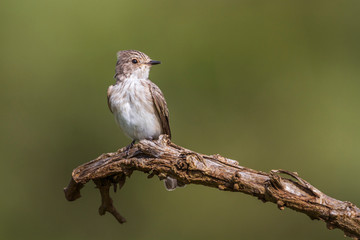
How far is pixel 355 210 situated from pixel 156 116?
7.38 feet

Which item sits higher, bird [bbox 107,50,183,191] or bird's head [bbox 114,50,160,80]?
bird's head [bbox 114,50,160,80]

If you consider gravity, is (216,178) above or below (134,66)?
below

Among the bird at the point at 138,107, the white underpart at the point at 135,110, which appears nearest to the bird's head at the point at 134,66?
the bird at the point at 138,107

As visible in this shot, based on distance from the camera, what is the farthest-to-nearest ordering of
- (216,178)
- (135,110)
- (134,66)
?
(134,66), (135,110), (216,178)

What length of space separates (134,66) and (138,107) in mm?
443

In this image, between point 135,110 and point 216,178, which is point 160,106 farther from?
point 216,178

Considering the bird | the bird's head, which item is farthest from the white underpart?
the bird's head

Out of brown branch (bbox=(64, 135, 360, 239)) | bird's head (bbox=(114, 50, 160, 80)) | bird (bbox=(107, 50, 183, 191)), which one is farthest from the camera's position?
bird's head (bbox=(114, 50, 160, 80))

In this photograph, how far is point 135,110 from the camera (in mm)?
4852

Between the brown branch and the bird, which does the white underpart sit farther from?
the brown branch

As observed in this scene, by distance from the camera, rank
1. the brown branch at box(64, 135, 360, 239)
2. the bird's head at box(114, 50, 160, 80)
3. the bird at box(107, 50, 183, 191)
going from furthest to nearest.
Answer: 1. the bird's head at box(114, 50, 160, 80)
2. the bird at box(107, 50, 183, 191)
3. the brown branch at box(64, 135, 360, 239)

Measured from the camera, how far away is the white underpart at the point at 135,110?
4848mm

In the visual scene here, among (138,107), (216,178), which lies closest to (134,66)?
(138,107)

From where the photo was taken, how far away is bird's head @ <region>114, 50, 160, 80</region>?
16.7 ft
